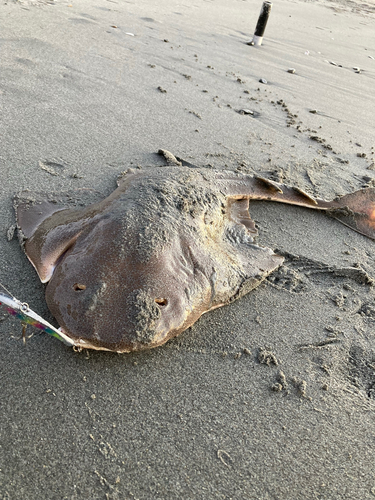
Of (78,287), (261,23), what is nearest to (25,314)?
(78,287)

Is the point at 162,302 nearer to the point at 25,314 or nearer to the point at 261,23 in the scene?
the point at 25,314

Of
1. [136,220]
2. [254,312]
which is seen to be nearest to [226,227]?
[254,312]

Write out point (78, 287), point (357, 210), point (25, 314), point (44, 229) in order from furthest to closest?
1. point (357, 210)
2. point (44, 229)
3. point (78, 287)
4. point (25, 314)

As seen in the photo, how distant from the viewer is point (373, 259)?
3.56 metres

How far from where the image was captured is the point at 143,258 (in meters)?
2.18

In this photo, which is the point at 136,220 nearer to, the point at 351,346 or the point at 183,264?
the point at 183,264

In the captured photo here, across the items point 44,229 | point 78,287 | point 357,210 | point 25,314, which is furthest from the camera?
point 357,210

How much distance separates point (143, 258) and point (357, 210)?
2.68 meters

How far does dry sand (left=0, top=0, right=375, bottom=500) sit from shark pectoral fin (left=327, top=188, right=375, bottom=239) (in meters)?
0.15

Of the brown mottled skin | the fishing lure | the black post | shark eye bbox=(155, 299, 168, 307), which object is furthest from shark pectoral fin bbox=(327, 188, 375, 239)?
the black post

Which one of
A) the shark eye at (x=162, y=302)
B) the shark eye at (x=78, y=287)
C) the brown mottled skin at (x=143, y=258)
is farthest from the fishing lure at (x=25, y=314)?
the shark eye at (x=162, y=302)

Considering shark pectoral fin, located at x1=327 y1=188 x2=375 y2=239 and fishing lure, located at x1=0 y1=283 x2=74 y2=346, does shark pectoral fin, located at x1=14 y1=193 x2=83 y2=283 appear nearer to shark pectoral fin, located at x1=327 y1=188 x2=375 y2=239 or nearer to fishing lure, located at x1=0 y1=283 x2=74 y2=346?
fishing lure, located at x1=0 y1=283 x2=74 y2=346

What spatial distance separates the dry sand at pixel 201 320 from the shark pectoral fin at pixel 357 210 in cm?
15

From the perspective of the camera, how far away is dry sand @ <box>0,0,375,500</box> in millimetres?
1860
